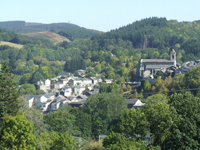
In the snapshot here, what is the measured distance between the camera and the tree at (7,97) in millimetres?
25688

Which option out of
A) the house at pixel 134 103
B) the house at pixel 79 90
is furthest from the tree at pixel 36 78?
the house at pixel 134 103

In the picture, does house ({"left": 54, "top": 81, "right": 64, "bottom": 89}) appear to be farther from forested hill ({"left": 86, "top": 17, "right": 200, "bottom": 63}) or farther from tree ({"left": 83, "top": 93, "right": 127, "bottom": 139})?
tree ({"left": 83, "top": 93, "right": 127, "bottom": 139})

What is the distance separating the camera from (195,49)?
10775 cm

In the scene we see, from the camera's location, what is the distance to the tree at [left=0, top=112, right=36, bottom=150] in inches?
890

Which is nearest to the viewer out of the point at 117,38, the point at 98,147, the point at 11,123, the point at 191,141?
the point at 11,123

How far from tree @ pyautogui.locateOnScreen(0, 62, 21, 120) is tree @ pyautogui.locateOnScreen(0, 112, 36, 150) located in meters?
2.47

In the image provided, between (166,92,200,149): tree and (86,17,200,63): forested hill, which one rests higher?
(86,17,200,63): forested hill

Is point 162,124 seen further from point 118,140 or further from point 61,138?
point 61,138

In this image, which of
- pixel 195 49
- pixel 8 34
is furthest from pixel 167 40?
pixel 8 34

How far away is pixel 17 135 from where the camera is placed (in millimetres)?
22875

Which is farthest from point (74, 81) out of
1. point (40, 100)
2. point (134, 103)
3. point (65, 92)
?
point (134, 103)

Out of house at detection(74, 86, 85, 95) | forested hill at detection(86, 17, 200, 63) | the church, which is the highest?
forested hill at detection(86, 17, 200, 63)

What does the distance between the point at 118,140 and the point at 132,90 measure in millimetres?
43729

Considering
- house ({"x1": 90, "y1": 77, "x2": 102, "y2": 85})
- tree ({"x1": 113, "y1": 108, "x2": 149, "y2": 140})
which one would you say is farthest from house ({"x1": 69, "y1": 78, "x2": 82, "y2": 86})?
tree ({"x1": 113, "y1": 108, "x2": 149, "y2": 140})
